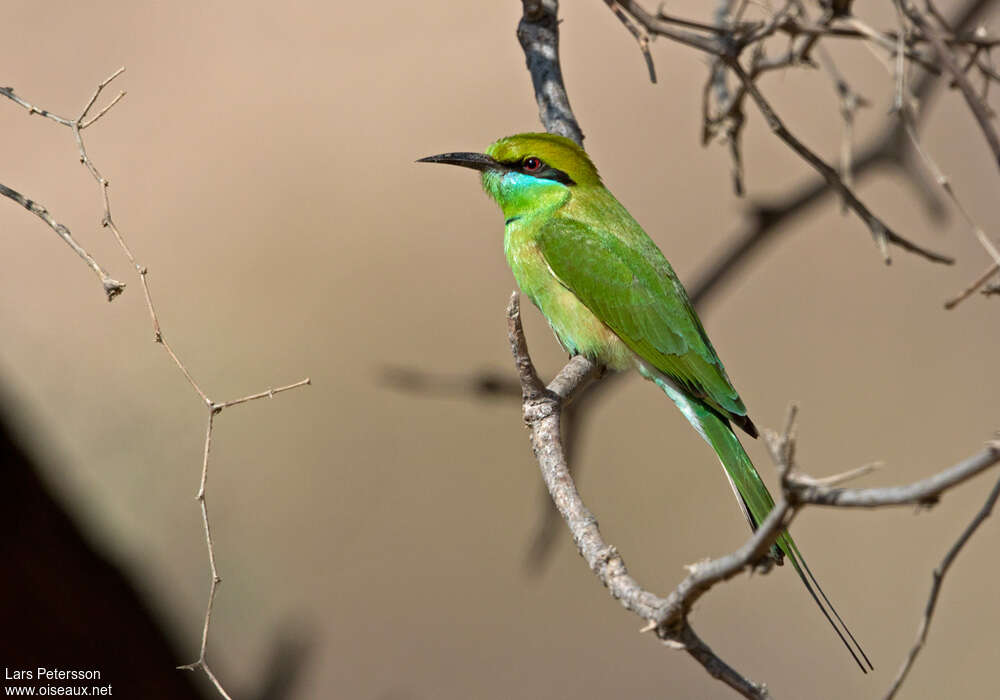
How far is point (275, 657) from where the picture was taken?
2238 millimetres

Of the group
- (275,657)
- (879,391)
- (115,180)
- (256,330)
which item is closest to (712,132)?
(275,657)

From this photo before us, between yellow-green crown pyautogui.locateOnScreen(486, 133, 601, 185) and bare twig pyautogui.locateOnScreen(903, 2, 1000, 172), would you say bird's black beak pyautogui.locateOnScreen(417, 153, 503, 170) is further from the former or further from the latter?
bare twig pyautogui.locateOnScreen(903, 2, 1000, 172)

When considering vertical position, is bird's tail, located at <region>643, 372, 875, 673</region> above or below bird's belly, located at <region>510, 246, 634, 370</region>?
below

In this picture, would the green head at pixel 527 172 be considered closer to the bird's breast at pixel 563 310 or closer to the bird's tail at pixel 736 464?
the bird's breast at pixel 563 310

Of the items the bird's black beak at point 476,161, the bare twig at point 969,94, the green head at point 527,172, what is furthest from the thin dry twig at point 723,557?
the bird's black beak at point 476,161

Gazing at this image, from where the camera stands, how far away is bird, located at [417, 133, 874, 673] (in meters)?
2.21

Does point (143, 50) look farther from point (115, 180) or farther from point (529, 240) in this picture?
point (529, 240)

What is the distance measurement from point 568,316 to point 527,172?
0.38m

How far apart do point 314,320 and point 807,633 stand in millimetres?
2216

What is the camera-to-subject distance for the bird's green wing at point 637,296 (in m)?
2.23

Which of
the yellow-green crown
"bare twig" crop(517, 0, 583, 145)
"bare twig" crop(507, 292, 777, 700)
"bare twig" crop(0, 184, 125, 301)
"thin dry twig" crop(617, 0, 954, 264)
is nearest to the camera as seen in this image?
"bare twig" crop(507, 292, 777, 700)

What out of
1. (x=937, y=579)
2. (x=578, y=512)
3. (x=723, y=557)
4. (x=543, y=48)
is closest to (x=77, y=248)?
(x=578, y=512)

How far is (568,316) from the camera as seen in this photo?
94.8 inches

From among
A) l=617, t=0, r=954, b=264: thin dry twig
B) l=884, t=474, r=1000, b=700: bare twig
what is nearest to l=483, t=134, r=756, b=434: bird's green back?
l=617, t=0, r=954, b=264: thin dry twig
